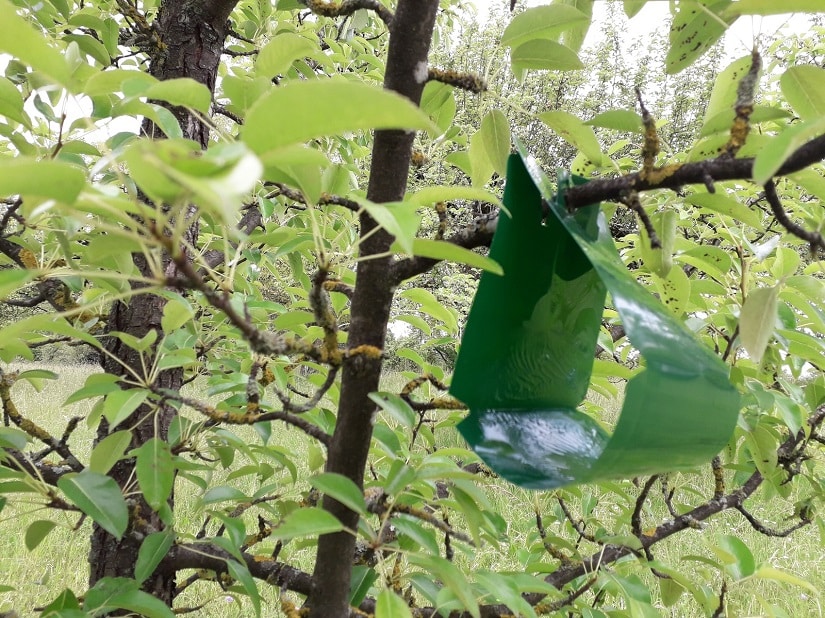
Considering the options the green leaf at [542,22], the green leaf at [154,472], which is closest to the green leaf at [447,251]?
the green leaf at [542,22]

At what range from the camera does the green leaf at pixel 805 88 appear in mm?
399

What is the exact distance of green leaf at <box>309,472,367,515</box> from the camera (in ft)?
1.37

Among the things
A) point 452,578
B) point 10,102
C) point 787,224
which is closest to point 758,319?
point 787,224

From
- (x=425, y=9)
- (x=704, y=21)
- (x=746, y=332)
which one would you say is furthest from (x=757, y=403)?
(x=425, y=9)

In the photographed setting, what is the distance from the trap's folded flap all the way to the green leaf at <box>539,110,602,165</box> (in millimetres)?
50

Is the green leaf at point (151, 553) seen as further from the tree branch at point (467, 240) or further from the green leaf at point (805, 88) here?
the green leaf at point (805, 88)

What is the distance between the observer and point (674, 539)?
84.7 inches

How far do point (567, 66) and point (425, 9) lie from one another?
0.12 m

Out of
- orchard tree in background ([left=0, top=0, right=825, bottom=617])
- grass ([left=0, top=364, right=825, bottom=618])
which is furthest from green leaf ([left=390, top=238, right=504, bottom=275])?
grass ([left=0, top=364, right=825, bottom=618])

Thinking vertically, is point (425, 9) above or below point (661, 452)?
above

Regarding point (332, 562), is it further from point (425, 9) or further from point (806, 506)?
point (806, 506)

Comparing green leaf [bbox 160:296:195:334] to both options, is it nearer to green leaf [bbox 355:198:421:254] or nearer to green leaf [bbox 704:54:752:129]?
green leaf [bbox 355:198:421:254]

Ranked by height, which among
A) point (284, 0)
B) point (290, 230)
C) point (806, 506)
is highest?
point (284, 0)

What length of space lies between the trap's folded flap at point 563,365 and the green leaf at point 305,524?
13 centimetres
